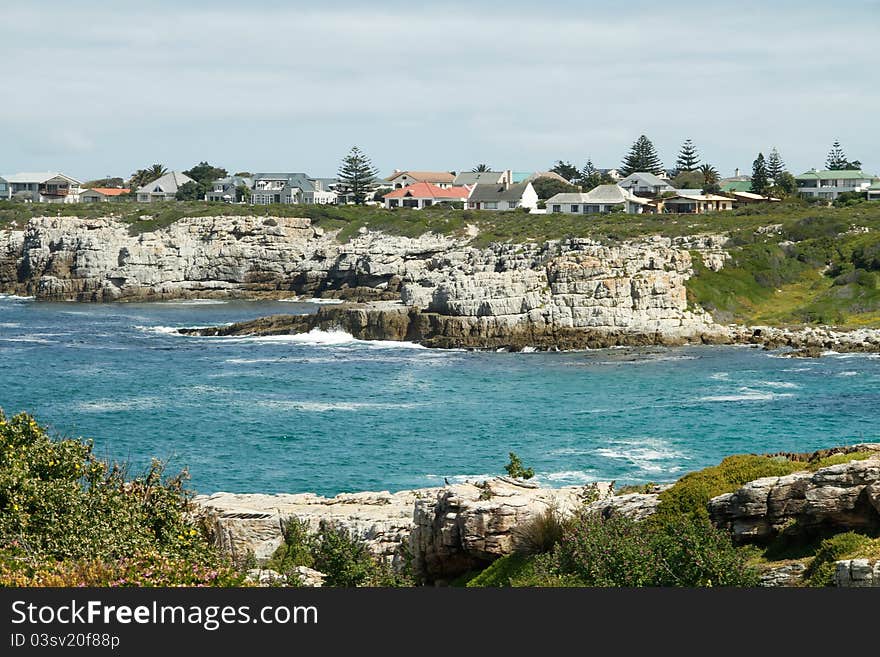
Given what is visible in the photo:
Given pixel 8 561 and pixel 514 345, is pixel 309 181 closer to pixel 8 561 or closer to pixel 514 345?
pixel 514 345

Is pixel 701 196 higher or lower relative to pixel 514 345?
higher

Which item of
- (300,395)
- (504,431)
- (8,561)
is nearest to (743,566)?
(8,561)

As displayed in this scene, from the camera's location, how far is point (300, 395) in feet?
173

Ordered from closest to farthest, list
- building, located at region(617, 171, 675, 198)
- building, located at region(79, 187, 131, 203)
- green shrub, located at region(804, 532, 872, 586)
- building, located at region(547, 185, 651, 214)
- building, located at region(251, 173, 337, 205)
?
green shrub, located at region(804, 532, 872, 586), building, located at region(547, 185, 651, 214), building, located at region(617, 171, 675, 198), building, located at region(251, 173, 337, 205), building, located at region(79, 187, 131, 203)

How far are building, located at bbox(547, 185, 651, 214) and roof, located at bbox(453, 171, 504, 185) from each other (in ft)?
80.3

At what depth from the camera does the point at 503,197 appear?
141000 millimetres

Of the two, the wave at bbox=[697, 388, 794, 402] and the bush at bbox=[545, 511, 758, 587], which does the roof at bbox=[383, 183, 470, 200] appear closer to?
the wave at bbox=[697, 388, 794, 402]

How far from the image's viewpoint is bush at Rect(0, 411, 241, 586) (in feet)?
A: 55.1

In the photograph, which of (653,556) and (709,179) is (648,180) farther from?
(653,556)

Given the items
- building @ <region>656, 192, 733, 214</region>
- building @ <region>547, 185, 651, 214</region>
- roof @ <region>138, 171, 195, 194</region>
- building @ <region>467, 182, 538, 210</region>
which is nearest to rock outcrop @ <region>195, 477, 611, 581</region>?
building @ <region>656, 192, 733, 214</region>

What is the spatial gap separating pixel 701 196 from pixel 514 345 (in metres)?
69.9

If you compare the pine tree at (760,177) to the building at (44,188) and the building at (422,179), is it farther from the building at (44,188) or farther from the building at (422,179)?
the building at (44,188)

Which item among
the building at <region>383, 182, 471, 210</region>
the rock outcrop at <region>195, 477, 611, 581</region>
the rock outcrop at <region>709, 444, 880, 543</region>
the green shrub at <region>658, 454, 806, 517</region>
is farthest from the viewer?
the building at <region>383, 182, 471, 210</region>

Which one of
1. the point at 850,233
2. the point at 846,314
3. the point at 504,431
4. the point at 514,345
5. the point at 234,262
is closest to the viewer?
the point at 504,431
